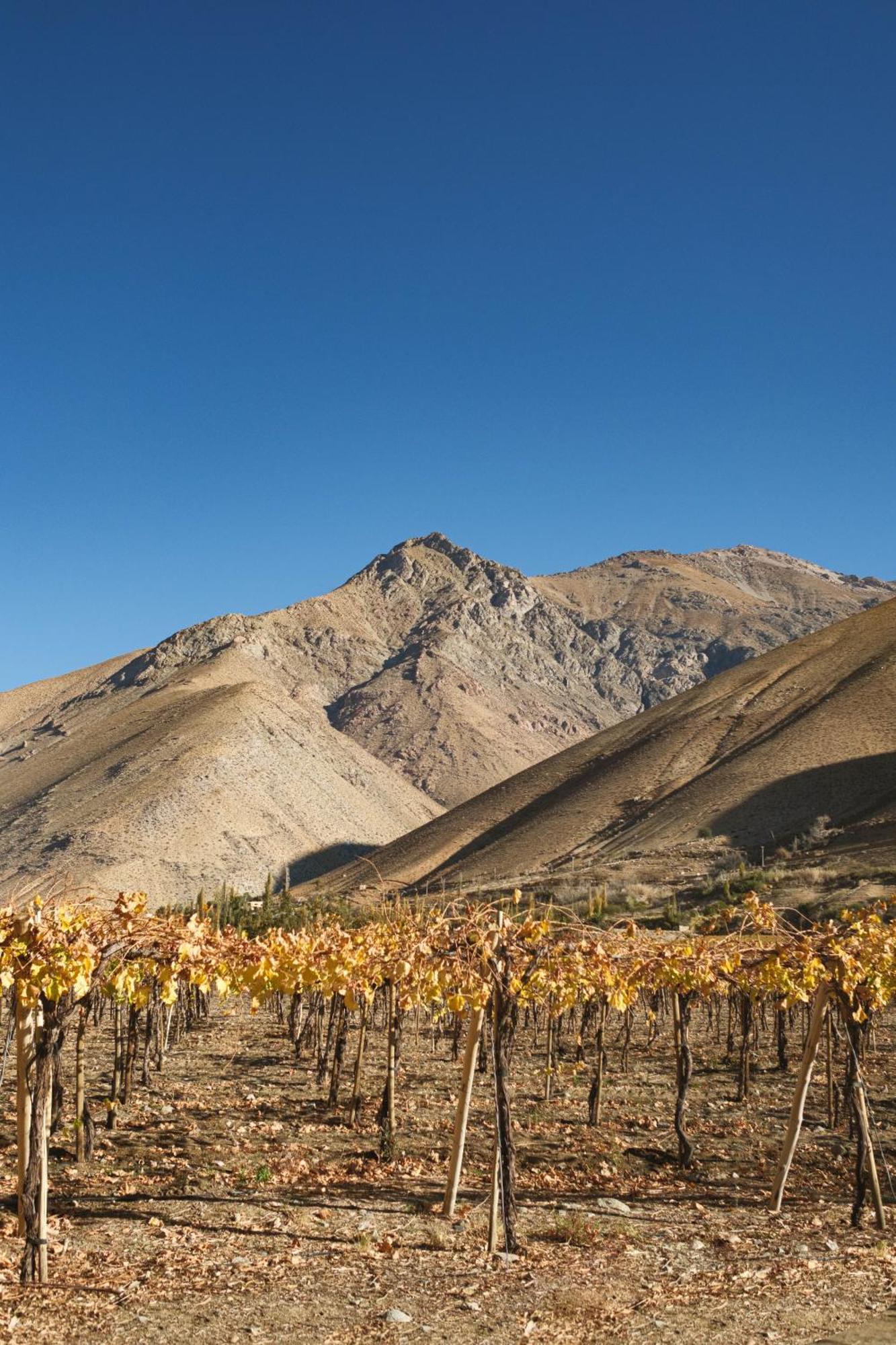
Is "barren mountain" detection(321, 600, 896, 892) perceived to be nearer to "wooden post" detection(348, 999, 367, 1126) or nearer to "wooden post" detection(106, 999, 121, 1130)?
"wooden post" detection(106, 999, 121, 1130)

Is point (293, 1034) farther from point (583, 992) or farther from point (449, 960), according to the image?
point (449, 960)

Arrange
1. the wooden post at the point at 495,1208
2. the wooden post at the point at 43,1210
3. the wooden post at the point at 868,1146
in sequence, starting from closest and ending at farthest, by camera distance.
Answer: the wooden post at the point at 43,1210 < the wooden post at the point at 495,1208 < the wooden post at the point at 868,1146

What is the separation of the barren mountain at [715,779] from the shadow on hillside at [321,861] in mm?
3831

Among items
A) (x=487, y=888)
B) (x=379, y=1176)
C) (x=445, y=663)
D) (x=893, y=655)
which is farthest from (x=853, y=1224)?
(x=445, y=663)

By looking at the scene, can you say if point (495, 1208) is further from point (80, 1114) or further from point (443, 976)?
point (80, 1114)

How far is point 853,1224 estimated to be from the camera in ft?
35.8

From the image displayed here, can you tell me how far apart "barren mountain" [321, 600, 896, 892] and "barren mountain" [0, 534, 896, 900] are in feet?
44.3

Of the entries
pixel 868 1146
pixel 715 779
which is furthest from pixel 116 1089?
pixel 715 779

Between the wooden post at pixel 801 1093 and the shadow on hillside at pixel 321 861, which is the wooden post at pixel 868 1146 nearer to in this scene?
the wooden post at pixel 801 1093

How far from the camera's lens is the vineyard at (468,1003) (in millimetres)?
8609

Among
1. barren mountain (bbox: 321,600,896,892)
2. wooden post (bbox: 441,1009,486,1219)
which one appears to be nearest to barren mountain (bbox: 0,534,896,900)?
barren mountain (bbox: 321,600,896,892)

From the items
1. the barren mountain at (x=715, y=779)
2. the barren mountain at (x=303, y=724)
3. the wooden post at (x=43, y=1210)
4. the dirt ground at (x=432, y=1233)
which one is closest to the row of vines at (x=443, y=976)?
the wooden post at (x=43, y=1210)

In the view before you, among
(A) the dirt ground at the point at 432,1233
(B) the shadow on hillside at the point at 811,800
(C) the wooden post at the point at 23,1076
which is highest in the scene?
(B) the shadow on hillside at the point at 811,800

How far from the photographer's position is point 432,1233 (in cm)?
1026
